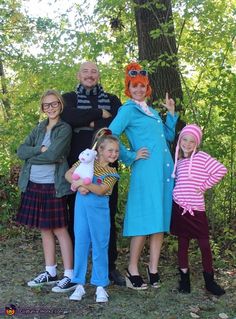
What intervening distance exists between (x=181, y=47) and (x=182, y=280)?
3000 mm

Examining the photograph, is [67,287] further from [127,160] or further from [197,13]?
[197,13]

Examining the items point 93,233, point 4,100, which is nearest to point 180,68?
point 93,233

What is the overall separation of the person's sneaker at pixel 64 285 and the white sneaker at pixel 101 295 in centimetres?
36

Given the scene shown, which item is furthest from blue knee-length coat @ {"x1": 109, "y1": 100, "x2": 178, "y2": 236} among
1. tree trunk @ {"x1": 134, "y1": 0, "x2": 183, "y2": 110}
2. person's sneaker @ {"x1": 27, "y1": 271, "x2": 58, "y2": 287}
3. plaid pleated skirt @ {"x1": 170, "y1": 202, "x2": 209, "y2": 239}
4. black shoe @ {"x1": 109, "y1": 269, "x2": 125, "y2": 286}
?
tree trunk @ {"x1": 134, "y1": 0, "x2": 183, "y2": 110}

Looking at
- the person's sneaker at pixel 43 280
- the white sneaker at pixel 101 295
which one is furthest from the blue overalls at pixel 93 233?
the person's sneaker at pixel 43 280

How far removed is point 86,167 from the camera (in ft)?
13.9

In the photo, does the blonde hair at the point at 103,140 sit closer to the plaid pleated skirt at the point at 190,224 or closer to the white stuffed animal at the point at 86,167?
the white stuffed animal at the point at 86,167

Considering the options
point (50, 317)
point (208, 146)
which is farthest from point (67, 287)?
point (208, 146)

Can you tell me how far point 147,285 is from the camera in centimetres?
470

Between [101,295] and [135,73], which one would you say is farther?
[135,73]

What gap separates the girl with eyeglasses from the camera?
4547 mm

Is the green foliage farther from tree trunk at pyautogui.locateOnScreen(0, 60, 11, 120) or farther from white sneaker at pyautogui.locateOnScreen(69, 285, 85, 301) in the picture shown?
tree trunk at pyautogui.locateOnScreen(0, 60, 11, 120)

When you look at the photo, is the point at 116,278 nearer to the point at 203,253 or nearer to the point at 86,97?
the point at 203,253

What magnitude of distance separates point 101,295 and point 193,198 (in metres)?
1.28
